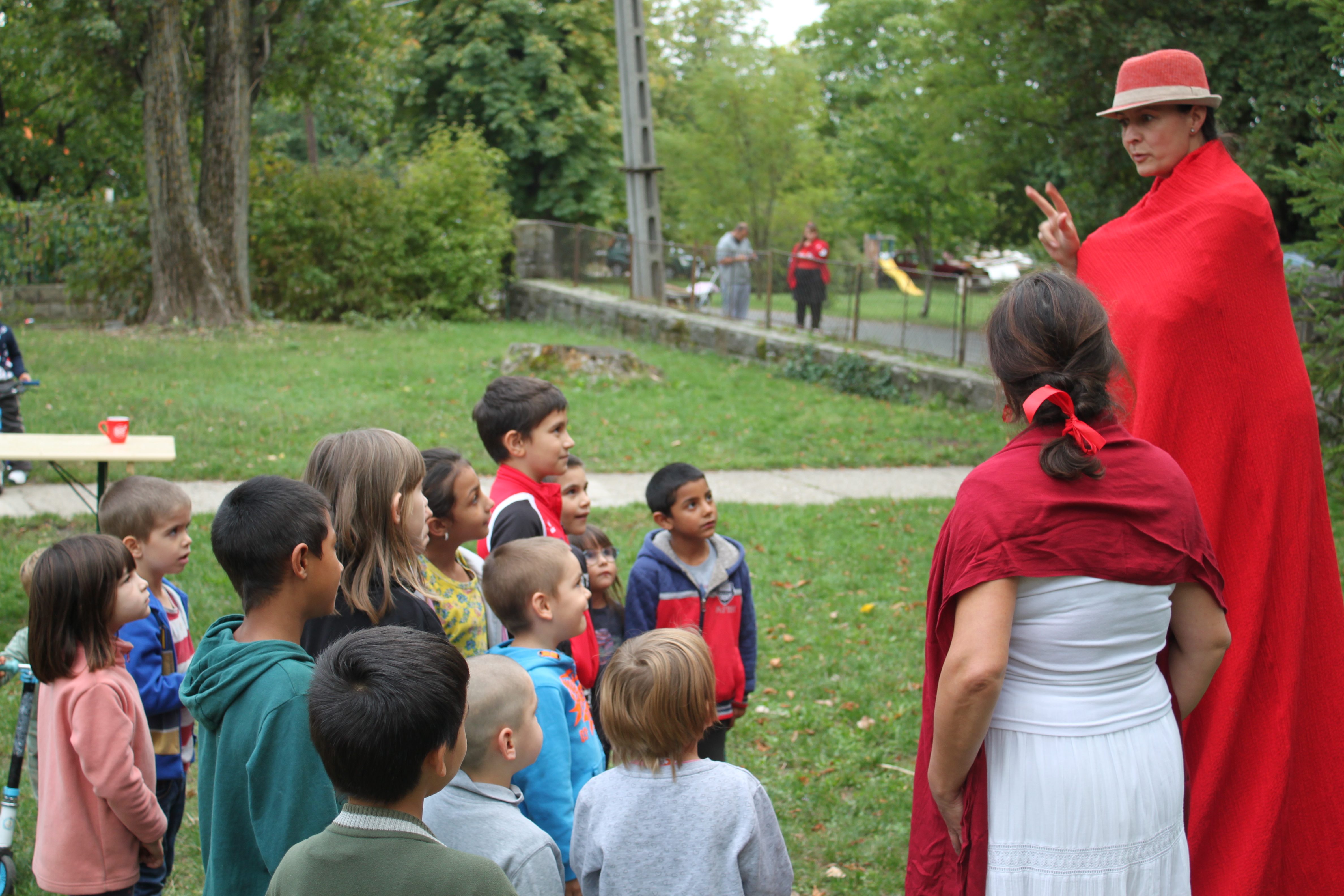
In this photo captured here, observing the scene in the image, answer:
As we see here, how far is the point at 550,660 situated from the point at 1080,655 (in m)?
1.26

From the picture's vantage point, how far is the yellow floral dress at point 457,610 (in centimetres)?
279

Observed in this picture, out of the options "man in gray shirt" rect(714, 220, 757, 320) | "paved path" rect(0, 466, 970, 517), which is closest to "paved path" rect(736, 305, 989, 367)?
"man in gray shirt" rect(714, 220, 757, 320)

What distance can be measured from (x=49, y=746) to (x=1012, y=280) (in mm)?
2651

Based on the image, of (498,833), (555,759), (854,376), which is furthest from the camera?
(854,376)

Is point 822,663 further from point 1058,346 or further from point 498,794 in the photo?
point 1058,346

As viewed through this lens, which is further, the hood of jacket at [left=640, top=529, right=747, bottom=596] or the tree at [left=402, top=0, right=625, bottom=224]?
the tree at [left=402, top=0, right=625, bottom=224]

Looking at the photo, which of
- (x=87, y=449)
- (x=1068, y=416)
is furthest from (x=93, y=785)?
(x=87, y=449)

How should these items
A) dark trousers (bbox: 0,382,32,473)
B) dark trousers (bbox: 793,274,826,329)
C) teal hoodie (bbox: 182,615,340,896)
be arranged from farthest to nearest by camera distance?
1. dark trousers (bbox: 793,274,826,329)
2. dark trousers (bbox: 0,382,32,473)
3. teal hoodie (bbox: 182,615,340,896)

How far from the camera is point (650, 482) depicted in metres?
3.67

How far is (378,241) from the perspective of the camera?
19688mm

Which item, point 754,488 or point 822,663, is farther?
point 754,488

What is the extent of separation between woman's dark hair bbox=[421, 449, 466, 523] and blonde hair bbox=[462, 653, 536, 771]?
0.84 m

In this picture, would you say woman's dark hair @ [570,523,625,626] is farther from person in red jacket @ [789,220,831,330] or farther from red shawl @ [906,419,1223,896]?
person in red jacket @ [789,220,831,330]

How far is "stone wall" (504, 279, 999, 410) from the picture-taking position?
1252 centimetres
